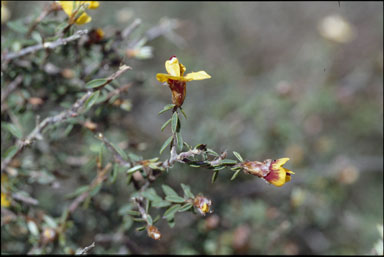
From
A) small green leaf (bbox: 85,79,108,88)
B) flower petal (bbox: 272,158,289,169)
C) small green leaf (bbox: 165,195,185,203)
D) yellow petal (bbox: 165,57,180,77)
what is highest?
yellow petal (bbox: 165,57,180,77)

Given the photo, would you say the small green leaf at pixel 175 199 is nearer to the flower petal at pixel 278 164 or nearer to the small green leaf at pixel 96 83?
the flower petal at pixel 278 164

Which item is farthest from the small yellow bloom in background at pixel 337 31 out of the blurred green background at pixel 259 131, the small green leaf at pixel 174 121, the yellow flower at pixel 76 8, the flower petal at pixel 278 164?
the small green leaf at pixel 174 121

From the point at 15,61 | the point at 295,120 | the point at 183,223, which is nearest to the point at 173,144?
the point at 15,61

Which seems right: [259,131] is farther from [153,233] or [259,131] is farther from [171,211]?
[153,233]

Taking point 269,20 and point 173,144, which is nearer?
point 173,144

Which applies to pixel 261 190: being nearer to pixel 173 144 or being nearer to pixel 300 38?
pixel 173 144

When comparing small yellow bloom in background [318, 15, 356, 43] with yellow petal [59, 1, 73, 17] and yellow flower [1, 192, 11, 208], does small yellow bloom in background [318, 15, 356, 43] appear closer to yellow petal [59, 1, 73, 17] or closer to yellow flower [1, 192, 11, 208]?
yellow petal [59, 1, 73, 17]

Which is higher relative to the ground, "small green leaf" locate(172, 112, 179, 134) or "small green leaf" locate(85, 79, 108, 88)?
"small green leaf" locate(85, 79, 108, 88)

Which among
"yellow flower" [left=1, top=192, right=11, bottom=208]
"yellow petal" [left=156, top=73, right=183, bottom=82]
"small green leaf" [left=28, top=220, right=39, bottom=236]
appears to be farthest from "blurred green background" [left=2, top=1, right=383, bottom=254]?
"yellow petal" [left=156, top=73, right=183, bottom=82]

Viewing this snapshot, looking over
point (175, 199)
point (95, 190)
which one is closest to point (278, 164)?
point (175, 199)
